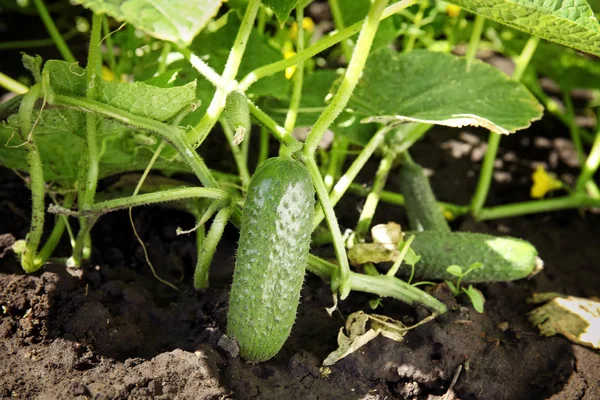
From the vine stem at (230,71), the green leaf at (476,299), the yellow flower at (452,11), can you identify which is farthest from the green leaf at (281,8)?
the yellow flower at (452,11)

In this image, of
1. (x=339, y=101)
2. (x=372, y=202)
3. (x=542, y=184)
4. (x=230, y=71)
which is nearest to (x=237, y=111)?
(x=230, y=71)

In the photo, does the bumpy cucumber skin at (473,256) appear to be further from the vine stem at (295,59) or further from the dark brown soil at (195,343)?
the vine stem at (295,59)

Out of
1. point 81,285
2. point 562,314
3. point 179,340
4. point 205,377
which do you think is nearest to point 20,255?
point 81,285

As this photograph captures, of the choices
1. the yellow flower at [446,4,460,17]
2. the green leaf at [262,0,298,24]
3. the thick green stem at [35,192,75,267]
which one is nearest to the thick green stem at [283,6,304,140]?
the green leaf at [262,0,298,24]

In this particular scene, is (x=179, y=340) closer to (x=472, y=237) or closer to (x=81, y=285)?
(x=81, y=285)

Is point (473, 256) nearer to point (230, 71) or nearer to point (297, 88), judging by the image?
point (297, 88)

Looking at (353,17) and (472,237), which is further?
(353,17)


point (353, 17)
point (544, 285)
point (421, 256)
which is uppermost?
point (353, 17)

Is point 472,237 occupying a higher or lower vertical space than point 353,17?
lower
